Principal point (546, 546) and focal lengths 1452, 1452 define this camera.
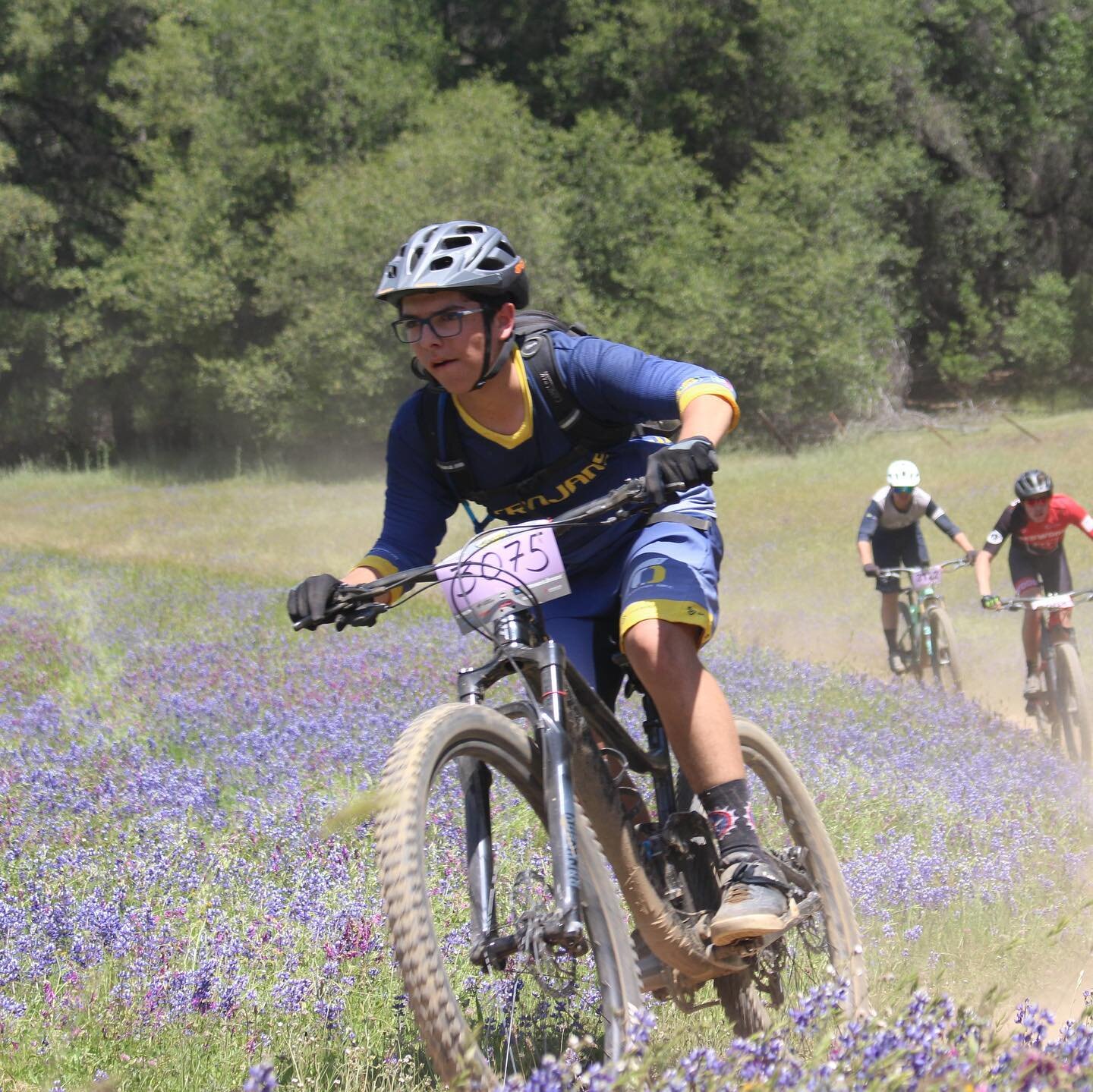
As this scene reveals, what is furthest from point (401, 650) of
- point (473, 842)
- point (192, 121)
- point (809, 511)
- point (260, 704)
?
point (192, 121)

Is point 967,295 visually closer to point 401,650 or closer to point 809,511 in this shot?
point 809,511

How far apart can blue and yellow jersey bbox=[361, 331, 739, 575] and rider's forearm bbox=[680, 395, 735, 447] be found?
30 millimetres

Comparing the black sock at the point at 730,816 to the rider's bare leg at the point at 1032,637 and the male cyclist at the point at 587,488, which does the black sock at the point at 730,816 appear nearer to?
the male cyclist at the point at 587,488

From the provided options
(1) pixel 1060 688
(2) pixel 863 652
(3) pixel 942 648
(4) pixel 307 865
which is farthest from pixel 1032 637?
(4) pixel 307 865

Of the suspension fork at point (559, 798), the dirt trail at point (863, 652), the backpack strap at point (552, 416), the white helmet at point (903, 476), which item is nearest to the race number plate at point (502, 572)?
the suspension fork at point (559, 798)

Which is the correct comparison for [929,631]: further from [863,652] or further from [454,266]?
[454,266]

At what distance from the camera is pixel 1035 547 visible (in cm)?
1166

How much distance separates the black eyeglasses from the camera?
Answer: 155 inches

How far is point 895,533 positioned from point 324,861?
9465mm

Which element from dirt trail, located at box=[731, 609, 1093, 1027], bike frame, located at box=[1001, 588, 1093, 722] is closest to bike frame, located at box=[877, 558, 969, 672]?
dirt trail, located at box=[731, 609, 1093, 1027]

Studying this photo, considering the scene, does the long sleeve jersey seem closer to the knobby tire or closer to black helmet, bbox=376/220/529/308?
the knobby tire

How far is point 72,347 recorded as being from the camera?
47938 millimetres

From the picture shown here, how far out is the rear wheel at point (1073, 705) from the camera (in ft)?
36.4

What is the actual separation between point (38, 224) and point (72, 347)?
4678 mm
